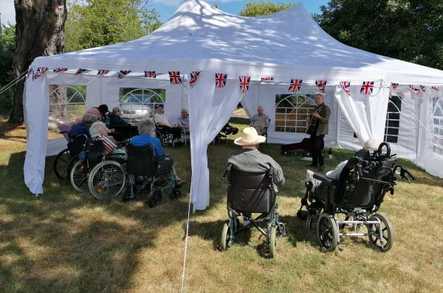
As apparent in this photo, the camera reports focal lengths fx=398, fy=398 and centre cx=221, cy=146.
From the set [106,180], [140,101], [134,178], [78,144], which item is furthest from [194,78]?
[140,101]

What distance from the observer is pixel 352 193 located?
3.71 meters

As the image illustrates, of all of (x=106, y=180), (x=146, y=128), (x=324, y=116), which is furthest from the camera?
(x=324, y=116)

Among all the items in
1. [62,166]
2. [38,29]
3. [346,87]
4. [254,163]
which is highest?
Result: [38,29]

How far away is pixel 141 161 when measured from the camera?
15.5ft

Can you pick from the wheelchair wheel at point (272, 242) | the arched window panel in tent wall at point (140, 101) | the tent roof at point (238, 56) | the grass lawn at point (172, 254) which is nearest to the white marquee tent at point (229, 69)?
the tent roof at point (238, 56)

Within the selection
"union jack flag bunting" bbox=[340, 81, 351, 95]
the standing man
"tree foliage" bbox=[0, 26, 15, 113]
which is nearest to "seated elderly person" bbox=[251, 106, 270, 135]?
the standing man

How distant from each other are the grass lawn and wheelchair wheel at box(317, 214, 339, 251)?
10 cm

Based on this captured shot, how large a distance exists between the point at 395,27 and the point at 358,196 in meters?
12.3

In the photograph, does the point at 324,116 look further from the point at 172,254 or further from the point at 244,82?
the point at 172,254

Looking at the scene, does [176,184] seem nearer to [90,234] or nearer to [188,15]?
[90,234]

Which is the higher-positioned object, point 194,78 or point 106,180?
point 194,78

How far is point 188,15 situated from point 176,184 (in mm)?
3404

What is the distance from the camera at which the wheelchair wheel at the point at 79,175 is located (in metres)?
5.51

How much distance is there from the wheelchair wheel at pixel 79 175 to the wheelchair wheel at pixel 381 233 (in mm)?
3706
